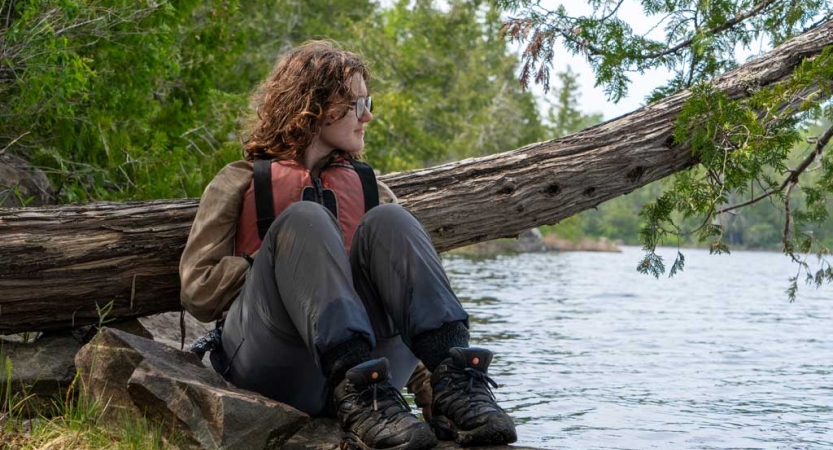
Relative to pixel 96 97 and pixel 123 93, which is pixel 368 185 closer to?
pixel 96 97

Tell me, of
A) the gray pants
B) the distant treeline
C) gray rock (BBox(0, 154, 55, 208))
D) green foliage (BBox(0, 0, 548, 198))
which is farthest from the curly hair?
the distant treeline

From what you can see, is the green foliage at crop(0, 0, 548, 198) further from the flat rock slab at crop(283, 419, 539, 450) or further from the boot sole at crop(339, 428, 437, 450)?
the boot sole at crop(339, 428, 437, 450)

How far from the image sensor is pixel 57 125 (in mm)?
6629

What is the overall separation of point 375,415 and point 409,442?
0.44 ft

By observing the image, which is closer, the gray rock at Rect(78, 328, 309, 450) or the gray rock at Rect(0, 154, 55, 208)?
the gray rock at Rect(78, 328, 309, 450)

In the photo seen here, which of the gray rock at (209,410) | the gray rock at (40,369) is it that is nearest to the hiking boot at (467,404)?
the gray rock at (209,410)

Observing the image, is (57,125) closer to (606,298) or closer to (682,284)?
(606,298)

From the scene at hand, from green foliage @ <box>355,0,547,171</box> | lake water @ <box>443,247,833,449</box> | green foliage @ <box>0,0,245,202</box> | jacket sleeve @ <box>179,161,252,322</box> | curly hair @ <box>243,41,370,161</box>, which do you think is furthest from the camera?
green foliage @ <box>355,0,547,171</box>

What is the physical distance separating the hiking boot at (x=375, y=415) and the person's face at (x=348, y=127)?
A: 1.05 meters

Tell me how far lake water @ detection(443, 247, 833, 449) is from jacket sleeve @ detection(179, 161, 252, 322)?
1645 mm

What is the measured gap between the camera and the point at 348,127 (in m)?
3.69

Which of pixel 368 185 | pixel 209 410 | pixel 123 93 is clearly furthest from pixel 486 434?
pixel 123 93

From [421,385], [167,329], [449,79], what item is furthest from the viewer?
[449,79]

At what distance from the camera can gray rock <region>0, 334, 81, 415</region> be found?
386 centimetres
